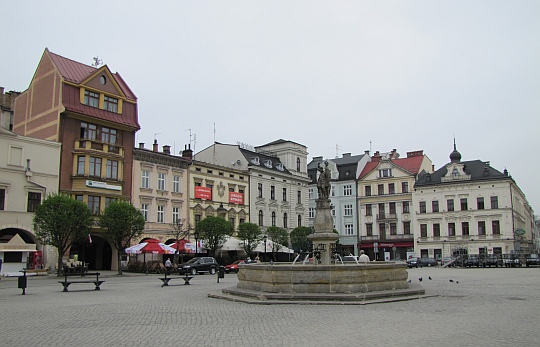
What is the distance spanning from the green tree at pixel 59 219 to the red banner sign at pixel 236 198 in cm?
2087

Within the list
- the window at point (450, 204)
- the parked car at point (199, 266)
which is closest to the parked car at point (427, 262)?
the window at point (450, 204)

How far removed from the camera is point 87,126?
42.7m

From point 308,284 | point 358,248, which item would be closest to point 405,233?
point 358,248

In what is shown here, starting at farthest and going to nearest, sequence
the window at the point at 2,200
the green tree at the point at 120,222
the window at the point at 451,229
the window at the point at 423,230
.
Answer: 1. the window at the point at 423,230
2. the window at the point at 451,229
3. the green tree at the point at 120,222
4. the window at the point at 2,200

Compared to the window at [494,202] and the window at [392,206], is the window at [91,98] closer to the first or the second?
the window at [392,206]

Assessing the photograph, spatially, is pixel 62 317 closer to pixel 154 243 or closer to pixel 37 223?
pixel 37 223

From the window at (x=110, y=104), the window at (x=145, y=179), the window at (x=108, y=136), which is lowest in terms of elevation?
the window at (x=145, y=179)

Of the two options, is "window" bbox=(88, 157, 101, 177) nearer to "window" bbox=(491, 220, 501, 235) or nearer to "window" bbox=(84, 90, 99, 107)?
"window" bbox=(84, 90, 99, 107)

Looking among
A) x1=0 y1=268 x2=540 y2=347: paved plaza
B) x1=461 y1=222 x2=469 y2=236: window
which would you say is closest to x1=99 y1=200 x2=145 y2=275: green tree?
x1=0 y1=268 x2=540 y2=347: paved plaza

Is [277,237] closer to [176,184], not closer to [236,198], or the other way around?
[236,198]

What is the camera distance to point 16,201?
37.9 metres

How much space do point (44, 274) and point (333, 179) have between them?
47.0 m

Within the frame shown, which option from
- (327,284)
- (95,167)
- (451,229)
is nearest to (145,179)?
(95,167)

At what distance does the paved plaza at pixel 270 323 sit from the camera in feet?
33.2
